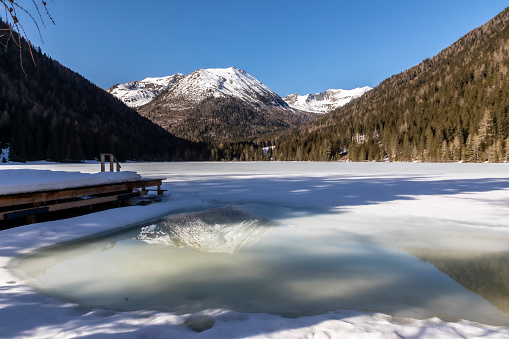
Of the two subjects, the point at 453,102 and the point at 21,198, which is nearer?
the point at 21,198

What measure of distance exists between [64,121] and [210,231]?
383ft

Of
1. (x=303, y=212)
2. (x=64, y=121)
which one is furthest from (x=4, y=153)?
(x=303, y=212)

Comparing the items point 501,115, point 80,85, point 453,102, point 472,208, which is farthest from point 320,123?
point 472,208

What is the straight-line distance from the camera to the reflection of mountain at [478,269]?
4010 mm

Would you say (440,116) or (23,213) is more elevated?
(440,116)

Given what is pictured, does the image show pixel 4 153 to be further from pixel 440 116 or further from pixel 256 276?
pixel 440 116

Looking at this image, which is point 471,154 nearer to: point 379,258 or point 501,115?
point 501,115

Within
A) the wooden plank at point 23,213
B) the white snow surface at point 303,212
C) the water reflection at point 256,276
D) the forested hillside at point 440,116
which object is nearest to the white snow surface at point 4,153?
the white snow surface at point 303,212

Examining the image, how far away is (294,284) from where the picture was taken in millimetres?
4332

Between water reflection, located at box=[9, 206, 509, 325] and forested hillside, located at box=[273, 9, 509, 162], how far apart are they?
8448 cm

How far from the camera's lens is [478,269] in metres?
4.84

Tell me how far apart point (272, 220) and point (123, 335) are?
6223 millimetres

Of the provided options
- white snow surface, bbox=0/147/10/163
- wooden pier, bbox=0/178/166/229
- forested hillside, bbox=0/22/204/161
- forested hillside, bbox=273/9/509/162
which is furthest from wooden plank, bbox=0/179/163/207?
white snow surface, bbox=0/147/10/163

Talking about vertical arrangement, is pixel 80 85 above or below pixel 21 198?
above
